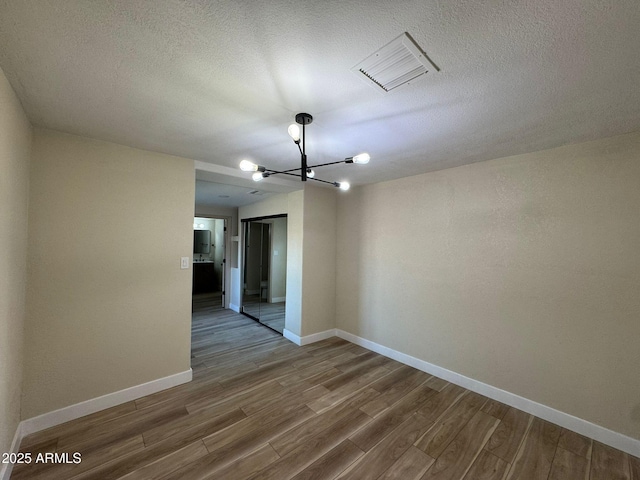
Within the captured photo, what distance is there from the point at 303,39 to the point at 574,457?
3.36 metres

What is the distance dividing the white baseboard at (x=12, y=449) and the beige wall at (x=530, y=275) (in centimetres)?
356

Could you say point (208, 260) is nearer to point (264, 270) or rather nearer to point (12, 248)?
point (264, 270)

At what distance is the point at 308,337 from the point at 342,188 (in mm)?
2527

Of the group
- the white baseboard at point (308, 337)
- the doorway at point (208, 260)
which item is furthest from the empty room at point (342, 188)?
the doorway at point (208, 260)

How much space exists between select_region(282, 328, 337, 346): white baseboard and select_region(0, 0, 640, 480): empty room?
462 millimetres

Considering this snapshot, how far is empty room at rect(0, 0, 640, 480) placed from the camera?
1184 mm

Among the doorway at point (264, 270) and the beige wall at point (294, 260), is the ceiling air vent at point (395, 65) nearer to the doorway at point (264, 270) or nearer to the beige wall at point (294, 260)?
the beige wall at point (294, 260)

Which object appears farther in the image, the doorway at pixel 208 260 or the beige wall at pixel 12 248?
the doorway at pixel 208 260

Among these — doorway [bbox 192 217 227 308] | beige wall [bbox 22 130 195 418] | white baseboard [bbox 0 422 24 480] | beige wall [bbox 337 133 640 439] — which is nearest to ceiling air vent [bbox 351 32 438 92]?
beige wall [bbox 337 133 640 439]

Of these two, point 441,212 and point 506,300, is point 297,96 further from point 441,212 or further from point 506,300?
point 506,300

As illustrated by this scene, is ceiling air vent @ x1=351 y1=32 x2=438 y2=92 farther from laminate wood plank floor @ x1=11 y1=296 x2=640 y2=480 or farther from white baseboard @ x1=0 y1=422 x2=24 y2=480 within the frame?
white baseboard @ x1=0 y1=422 x2=24 y2=480

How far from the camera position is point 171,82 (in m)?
1.48

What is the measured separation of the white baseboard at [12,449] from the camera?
61.3 inches

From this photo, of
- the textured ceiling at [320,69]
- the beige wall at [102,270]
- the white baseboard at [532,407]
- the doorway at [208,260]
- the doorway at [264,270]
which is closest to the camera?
the textured ceiling at [320,69]
